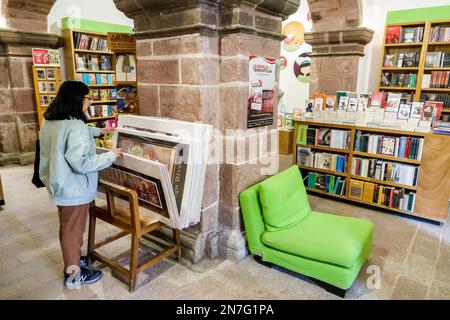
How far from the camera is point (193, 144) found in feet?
5.93

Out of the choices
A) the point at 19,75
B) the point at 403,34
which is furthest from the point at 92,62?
the point at 403,34

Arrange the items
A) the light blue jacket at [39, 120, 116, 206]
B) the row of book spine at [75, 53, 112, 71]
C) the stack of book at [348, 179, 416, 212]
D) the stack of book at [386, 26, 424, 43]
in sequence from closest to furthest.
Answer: the light blue jacket at [39, 120, 116, 206] < the stack of book at [348, 179, 416, 212] < the stack of book at [386, 26, 424, 43] < the row of book spine at [75, 53, 112, 71]

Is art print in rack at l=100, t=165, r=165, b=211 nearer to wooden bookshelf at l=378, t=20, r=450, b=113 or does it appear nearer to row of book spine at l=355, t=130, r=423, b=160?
row of book spine at l=355, t=130, r=423, b=160

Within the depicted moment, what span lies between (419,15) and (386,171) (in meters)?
2.59

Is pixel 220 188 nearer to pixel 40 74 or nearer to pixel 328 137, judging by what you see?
pixel 328 137

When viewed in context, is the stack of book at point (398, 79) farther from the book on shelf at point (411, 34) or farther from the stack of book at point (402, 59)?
the book on shelf at point (411, 34)

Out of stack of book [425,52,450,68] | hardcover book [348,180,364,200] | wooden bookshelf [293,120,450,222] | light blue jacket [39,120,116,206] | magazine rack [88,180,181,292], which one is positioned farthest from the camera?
Answer: stack of book [425,52,450,68]

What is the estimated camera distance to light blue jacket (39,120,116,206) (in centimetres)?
170

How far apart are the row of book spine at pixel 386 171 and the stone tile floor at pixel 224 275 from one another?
49cm

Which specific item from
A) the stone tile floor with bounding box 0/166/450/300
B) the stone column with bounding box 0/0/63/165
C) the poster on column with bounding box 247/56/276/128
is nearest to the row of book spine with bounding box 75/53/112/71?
the stone column with bounding box 0/0/63/165

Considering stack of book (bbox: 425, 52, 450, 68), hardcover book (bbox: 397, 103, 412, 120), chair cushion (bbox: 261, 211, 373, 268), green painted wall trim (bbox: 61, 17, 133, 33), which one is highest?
green painted wall trim (bbox: 61, 17, 133, 33)

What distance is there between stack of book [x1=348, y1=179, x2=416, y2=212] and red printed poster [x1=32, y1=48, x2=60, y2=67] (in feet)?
15.6
